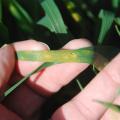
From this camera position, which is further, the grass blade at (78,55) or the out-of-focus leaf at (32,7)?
the out-of-focus leaf at (32,7)

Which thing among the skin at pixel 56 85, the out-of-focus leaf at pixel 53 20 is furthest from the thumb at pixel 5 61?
the out-of-focus leaf at pixel 53 20

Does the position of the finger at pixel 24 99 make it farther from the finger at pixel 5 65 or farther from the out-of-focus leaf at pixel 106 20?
the out-of-focus leaf at pixel 106 20

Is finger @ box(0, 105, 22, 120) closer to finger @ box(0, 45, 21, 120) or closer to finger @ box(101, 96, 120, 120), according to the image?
finger @ box(0, 45, 21, 120)

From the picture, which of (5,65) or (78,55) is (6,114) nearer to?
(5,65)

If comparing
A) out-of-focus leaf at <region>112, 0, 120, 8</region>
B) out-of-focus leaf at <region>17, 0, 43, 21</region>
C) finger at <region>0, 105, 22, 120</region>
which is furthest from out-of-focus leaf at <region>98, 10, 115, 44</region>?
finger at <region>0, 105, 22, 120</region>

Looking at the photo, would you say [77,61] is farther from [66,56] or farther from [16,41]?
[16,41]

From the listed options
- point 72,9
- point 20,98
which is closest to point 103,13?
point 72,9

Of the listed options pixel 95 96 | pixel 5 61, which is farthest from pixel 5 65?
pixel 95 96
